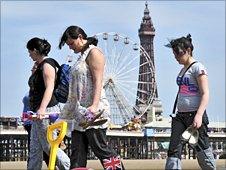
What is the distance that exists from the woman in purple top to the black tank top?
121 centimetres

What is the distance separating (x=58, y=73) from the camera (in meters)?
6.28

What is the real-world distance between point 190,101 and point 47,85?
53.5 inches

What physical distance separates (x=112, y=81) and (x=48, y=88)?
54.6 meters

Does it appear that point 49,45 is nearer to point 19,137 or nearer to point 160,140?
point 19,137

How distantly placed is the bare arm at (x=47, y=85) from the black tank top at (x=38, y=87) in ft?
0.25

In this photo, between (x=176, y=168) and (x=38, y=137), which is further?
(x=38, y=137)

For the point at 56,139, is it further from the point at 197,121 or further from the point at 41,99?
the point at 197,121

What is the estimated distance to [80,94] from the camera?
5633 mm

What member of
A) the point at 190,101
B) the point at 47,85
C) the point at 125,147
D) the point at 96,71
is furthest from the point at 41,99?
the point at 125,147

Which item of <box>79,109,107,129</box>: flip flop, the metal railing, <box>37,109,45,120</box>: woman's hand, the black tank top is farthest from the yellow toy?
the metal railing

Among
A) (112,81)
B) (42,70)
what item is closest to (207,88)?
→ (42,70)

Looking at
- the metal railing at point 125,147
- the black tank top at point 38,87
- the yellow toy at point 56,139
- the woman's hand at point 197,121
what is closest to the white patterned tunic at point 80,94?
the yellow toy at point 56,139

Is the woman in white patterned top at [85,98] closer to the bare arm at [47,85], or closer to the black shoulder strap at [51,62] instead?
the bare arm at [47,85]

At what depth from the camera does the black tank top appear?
6.29 metres
